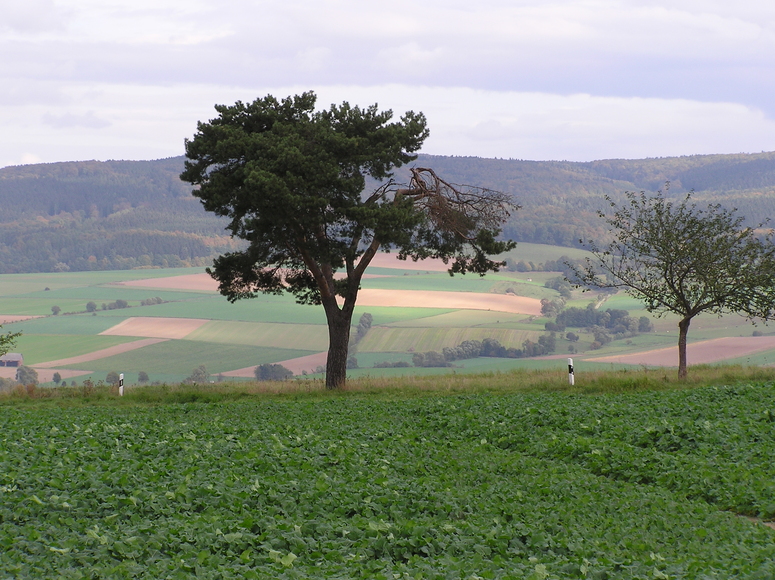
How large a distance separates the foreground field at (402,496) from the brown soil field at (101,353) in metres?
82.0

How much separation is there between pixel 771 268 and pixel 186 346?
8617 centimetres

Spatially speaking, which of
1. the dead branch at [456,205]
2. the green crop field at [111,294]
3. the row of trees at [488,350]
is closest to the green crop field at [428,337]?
the row of trees at [488,350]

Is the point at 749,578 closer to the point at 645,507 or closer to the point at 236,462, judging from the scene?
the point at 645,507

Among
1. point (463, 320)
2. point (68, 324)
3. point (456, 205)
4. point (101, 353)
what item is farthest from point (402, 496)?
point (68, 324)

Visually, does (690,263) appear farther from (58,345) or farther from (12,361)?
(58,345)

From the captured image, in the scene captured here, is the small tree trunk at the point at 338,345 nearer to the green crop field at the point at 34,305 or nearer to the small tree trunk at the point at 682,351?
the small tree trunk at the point at 682,351

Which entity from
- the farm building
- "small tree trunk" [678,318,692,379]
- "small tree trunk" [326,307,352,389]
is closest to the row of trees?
the farm building

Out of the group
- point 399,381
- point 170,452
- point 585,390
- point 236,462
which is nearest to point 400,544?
point 236,462

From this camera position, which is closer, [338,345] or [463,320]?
[338,345]

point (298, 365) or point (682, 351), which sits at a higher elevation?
point (682, 351)

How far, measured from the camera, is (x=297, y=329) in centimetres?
11381

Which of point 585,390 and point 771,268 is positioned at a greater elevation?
point 771,268

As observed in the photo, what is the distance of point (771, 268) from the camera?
29922 mm

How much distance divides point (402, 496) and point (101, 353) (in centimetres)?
9739
